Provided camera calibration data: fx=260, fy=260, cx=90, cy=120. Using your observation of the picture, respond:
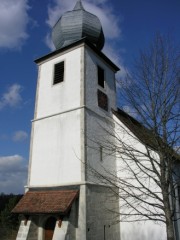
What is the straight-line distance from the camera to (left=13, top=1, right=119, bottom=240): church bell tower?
11484 mm

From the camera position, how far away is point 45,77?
52.7ft

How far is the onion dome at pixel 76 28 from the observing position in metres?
16.6

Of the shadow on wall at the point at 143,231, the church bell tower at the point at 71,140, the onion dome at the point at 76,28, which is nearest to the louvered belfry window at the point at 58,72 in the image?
the church bell tower at the point at 71,140

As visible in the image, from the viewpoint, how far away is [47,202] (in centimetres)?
1179

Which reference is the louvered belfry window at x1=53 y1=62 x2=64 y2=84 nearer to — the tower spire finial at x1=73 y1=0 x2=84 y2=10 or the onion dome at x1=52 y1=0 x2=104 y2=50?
the onion dome at x1=52 y1=0 x2=104 y2=50

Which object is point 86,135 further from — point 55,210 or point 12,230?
point 12,230

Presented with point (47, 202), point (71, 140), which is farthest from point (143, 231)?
point (71, 140)

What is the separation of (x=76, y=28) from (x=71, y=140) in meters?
7.74

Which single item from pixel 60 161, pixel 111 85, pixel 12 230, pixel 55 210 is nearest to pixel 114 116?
pixel 111 85

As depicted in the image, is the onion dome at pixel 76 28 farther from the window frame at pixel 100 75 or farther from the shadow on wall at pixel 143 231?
the shadow on wall at pixel 143 231

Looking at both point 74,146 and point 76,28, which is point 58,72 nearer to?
point 76,28

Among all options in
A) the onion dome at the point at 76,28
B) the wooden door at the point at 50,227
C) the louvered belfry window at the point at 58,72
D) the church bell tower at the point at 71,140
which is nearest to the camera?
the church bell tower at the point at 71,140

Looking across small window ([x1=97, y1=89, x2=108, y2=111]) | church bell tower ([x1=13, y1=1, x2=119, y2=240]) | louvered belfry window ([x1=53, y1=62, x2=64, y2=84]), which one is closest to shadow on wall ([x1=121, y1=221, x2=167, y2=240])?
church bell tower ([x1=13, y1=1, x2=119, y2=240])

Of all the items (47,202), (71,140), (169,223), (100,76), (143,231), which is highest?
(100,76)
